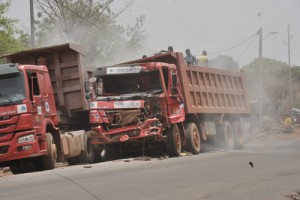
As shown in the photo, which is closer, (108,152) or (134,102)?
(134,102)

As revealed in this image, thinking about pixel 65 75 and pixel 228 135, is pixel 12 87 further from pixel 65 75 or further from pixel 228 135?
pixel 228 135

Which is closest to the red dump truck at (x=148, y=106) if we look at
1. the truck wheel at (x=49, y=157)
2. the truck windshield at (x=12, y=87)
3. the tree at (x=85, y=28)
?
the truck wheel at (x=49, y=157)

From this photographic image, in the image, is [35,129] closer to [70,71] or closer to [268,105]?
[70,71]

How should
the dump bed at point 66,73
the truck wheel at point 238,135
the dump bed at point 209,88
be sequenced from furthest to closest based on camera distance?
the truck wheel at point 238,135, the dump bed at point 209,88, the dump bed at point 66,73

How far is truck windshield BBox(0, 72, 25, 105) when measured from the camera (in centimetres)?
1102

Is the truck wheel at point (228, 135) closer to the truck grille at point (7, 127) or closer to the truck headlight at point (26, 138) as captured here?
the truck headlight at point (26, 138)

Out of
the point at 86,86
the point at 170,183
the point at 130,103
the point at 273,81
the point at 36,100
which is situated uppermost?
the point at 273,81

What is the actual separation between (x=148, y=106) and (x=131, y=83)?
1050mm

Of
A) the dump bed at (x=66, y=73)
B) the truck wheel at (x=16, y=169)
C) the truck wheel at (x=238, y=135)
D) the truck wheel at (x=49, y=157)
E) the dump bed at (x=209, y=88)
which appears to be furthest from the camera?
the truck wheel at (x=238, y=135)

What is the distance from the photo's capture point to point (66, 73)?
14680mm

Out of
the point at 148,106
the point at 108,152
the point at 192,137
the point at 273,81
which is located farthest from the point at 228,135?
the point at 273,81

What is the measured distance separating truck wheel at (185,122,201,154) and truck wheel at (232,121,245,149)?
439 centimetres

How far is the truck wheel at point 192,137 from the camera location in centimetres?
1553

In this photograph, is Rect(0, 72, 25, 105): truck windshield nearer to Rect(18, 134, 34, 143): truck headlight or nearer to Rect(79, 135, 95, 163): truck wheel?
Rect(18, 134, 34, 143): truck headlight
